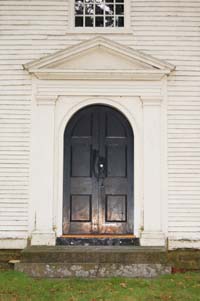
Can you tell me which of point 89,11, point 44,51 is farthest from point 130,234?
point 89,11

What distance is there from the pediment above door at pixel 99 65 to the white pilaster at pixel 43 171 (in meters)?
0.52

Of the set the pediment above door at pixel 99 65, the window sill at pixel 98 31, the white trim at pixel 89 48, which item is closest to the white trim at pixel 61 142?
the pediment above door at pixel 99 65

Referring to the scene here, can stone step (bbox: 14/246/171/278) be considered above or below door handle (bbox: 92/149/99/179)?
below

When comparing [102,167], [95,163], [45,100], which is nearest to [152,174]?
[102,167]

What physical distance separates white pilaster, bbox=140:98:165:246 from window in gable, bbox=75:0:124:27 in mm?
1598

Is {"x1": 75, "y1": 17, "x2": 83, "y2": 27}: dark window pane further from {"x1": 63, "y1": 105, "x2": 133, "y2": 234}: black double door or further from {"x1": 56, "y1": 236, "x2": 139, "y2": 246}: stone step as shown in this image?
{"x1": 56, "y1": 236, "x2": 139, "y2": 246}: stone step

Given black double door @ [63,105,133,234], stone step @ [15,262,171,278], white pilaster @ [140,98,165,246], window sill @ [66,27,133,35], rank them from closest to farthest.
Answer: stone step @ [15,262,171,278]
white pilaster @ [140,98,165,246]
black double door @ [63,105,133,234]
window sill @ [66,27,133,35]

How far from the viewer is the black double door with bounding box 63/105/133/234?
7348 mm

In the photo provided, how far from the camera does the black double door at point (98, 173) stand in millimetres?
7348

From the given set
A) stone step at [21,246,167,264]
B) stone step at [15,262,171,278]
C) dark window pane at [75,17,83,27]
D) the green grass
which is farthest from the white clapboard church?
the green grass

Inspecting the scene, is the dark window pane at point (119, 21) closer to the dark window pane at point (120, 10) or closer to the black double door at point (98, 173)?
the dark window pane at point (120, 10)

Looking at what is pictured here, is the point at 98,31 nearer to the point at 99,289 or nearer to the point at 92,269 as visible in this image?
the point at 92,269

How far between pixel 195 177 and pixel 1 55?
394cm

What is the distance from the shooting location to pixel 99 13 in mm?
7781
